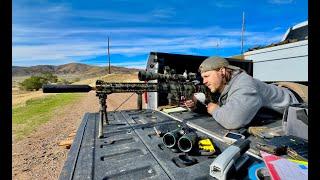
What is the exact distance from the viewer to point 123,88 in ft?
11.5

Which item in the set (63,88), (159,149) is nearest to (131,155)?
(159,149)

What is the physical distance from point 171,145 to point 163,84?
1651 mm

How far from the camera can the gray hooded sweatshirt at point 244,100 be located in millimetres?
3195

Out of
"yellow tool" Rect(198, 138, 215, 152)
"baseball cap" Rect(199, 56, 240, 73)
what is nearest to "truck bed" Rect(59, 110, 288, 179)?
"yellow tool" Rect(198, 138, 215, 152)

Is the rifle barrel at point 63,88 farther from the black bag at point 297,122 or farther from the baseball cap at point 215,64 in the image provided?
the black bag at point 297,122

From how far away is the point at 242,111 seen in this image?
10.5 ft

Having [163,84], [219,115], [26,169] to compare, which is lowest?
[26,169]

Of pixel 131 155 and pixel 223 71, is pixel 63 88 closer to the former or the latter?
pixel 131 155

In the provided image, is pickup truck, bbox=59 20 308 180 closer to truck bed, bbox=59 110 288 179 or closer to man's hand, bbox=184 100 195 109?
truck bed, bbox=59 110 288 179

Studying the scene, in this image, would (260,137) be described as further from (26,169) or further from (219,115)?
(26,169)

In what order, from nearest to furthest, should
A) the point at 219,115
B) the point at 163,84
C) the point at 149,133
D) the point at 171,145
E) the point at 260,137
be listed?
the point at 171,145 → the point at 260,137 → the point at 149,133 → the point at 219,115 → the point at 163,84

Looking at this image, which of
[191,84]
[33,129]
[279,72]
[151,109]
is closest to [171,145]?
[191,84]

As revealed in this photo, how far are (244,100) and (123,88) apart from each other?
152 cm

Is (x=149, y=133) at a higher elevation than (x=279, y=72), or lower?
lower
